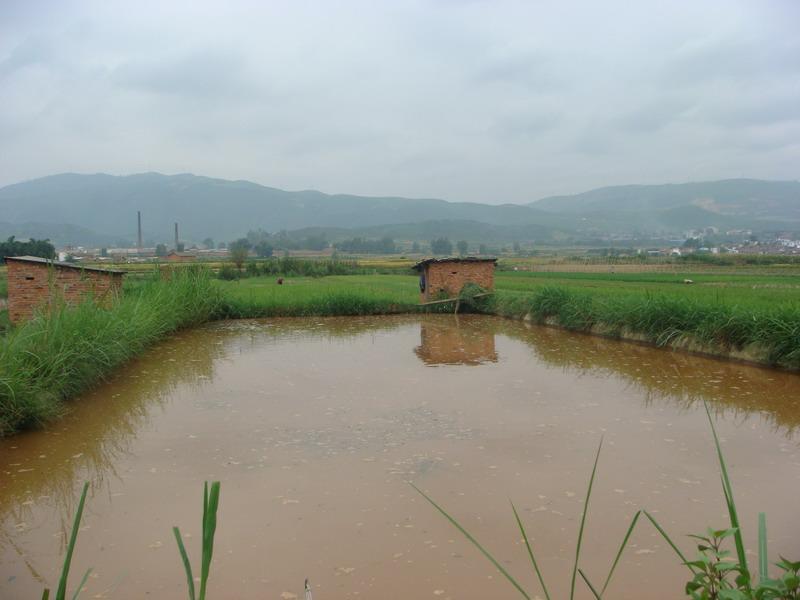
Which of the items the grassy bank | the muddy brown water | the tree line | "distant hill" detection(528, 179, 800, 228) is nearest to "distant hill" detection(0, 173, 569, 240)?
"distant hill" detection(528, 179, 800, 228)

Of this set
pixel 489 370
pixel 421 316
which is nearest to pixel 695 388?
pixel 489 370

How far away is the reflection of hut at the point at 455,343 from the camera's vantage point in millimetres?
10242

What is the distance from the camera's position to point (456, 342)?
12109 mm

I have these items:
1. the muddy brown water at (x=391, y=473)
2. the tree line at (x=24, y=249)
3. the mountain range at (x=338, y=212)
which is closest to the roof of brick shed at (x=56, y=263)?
the muddy brown water at (x=391, y=473)

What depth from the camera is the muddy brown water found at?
143 inches

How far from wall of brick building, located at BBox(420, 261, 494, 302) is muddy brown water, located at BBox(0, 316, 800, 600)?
317 inches

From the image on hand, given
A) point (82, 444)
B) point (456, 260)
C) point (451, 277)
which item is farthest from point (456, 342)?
point (82, 444)

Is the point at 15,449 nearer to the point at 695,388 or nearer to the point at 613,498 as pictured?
the point at 613,498

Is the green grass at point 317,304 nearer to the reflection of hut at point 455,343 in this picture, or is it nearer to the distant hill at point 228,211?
the reflection of hut at point 455,343

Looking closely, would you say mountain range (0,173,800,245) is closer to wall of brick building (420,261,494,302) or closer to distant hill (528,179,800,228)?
distant hill (528,179,800,228)

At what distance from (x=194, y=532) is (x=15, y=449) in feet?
8.85

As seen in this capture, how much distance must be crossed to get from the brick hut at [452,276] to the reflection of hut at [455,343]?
2.00m

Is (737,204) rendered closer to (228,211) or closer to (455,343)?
(228,211)

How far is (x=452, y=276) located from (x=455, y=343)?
5685 mm
